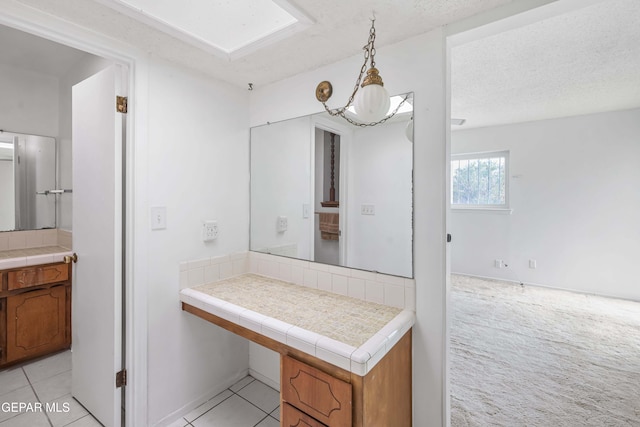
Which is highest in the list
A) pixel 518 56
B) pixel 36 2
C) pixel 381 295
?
pixel 518 56

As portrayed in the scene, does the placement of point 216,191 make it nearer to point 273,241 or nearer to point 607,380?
point 273,241

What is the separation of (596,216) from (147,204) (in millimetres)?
5213

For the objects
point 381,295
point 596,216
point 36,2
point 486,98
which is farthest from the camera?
point 596,216

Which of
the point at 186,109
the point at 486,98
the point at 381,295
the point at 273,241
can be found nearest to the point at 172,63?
the point at 186,109

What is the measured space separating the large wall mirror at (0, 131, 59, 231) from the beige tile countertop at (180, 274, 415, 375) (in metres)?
1.98

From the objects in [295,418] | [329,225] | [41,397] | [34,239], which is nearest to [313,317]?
[295,418]

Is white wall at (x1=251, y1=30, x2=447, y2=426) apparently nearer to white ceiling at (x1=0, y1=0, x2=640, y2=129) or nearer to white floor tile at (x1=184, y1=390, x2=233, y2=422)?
white ceiling at (x1=0, y1=0, x2=640, y2=129)

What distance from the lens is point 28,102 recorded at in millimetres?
2488

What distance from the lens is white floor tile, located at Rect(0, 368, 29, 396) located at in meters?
1.93

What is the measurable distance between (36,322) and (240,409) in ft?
5.97

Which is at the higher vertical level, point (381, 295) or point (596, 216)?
point (596, 216)

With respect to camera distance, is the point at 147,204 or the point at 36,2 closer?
the point at 36,2

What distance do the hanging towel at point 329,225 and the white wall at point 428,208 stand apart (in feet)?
1.77

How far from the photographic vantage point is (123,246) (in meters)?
1.56
